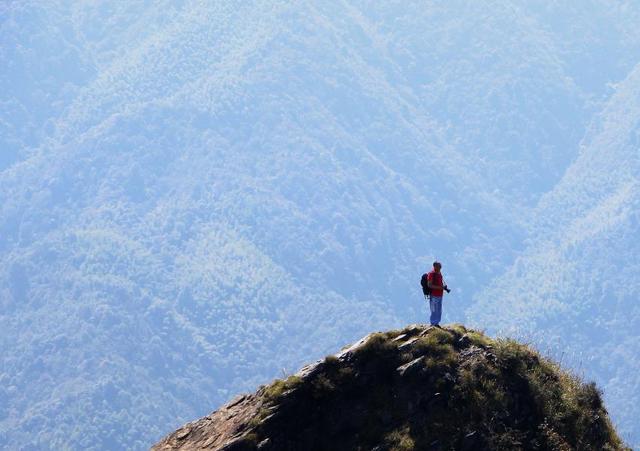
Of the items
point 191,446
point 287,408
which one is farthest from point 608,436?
point 191,446

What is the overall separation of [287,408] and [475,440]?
470cm

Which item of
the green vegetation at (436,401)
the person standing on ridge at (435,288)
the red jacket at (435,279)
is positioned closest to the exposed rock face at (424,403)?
the green vegetation at (436,401)

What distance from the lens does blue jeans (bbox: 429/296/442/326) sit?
112 feet

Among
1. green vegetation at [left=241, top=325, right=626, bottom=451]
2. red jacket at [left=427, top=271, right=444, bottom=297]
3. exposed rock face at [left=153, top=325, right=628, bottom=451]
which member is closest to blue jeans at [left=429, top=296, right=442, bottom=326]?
red jacket at [left=427, top=271, right=444, bottom=297]

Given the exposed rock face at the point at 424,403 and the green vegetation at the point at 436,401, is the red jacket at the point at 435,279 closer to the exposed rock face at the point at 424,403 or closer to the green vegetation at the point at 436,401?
the exposed rock face at the point at 424,403

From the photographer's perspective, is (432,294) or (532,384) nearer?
(532,384)

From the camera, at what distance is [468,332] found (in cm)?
3284

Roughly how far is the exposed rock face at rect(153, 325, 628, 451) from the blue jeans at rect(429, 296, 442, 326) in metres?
1.22

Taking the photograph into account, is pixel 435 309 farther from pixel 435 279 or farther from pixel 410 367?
pixel 410 367

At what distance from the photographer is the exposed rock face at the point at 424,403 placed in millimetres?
30047

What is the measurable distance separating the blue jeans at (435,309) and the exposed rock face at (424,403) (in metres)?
1.22

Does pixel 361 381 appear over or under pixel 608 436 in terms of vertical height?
over

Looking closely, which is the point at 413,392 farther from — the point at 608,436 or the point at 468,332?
the point at 608,436

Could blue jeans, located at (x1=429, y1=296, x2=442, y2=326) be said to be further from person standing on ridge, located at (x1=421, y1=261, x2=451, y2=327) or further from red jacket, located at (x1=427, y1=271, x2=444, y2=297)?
red jacket, located at (x1=427, y1=271, x2=444, y2=297)
